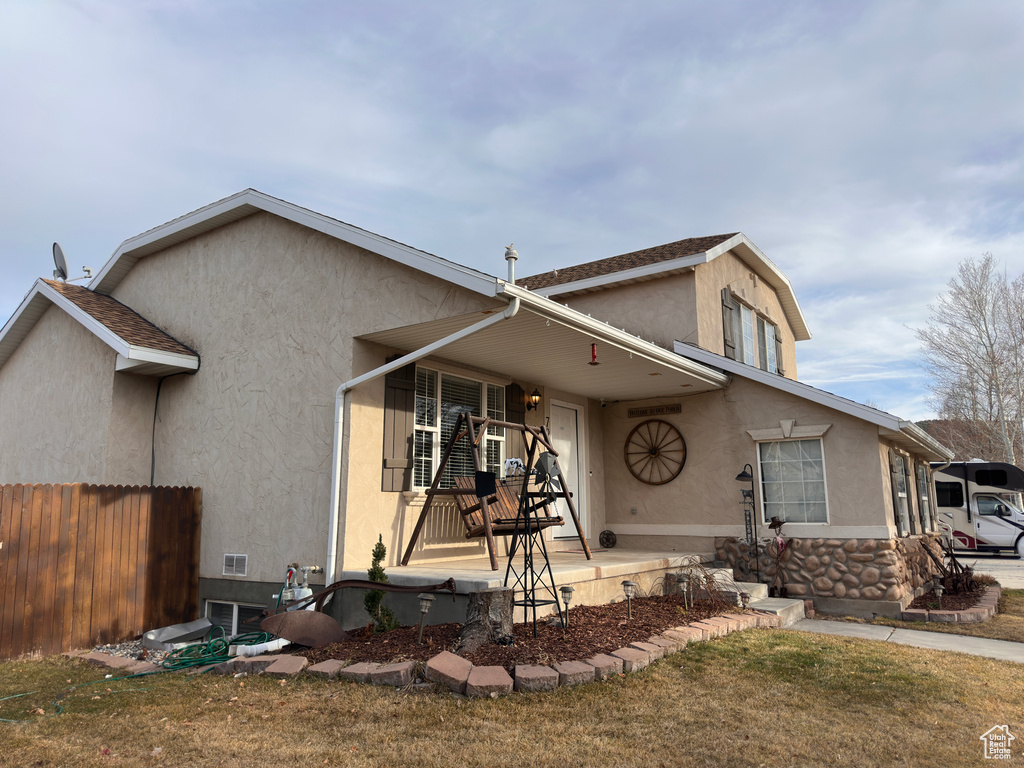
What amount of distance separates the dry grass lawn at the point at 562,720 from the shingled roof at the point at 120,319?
3955mm

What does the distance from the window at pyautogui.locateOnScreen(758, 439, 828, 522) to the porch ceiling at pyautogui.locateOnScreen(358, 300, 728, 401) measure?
1.21 meters

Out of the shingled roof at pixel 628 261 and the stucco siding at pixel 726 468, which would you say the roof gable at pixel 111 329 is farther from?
the stucco siding at pixel 726 468

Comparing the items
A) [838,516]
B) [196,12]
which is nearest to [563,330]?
[838,516]

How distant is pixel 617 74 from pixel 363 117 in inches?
146

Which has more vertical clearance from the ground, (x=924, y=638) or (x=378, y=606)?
(x=378, y=606)

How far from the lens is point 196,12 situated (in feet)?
24.7

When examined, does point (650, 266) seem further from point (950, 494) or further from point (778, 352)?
point (950, 494)

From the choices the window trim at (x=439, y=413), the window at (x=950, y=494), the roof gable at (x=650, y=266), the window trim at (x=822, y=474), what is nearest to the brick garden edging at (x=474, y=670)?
the window trim at (x=439, y=413)

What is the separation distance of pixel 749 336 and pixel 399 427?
25.5 feet

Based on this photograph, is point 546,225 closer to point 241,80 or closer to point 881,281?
point 241,80

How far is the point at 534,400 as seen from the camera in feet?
28.6

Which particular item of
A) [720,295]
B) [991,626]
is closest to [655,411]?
[720,295]

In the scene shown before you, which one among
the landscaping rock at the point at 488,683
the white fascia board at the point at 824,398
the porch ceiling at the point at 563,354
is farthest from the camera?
the white fascia board at the point at 824,398

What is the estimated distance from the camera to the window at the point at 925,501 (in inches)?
438
